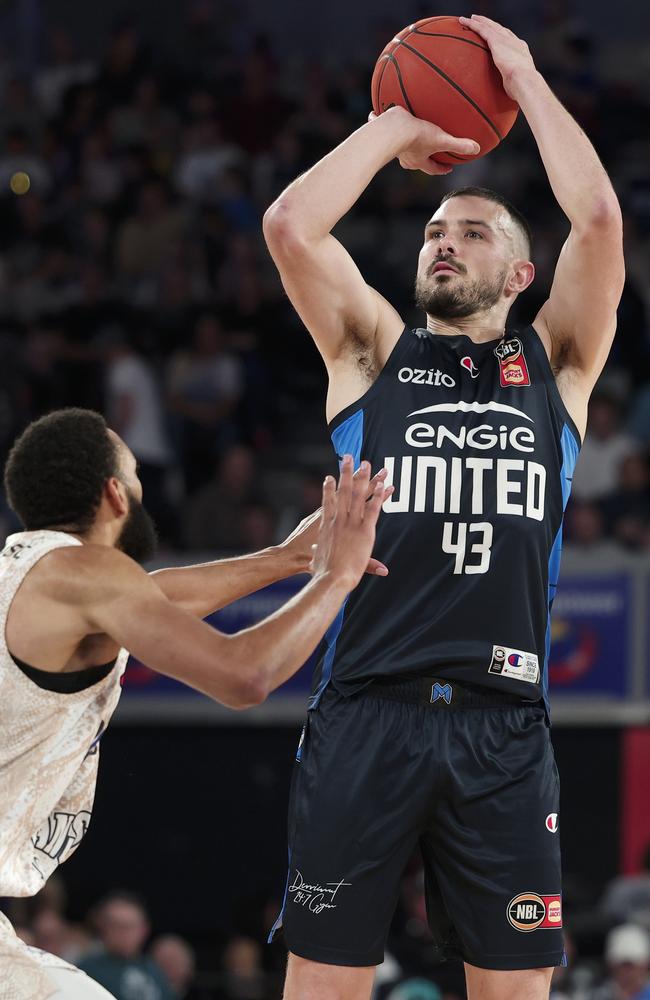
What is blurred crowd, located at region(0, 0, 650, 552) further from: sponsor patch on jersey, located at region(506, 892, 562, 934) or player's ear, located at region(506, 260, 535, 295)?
sponsor patch on jersey, located at region(506, 892, 562, 934)

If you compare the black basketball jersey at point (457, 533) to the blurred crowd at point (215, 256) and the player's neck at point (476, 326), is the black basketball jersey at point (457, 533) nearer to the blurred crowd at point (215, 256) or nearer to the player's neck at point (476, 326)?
the player's neck at point (476, 326)

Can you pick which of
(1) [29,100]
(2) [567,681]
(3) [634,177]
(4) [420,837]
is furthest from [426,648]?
(1) [29,100]

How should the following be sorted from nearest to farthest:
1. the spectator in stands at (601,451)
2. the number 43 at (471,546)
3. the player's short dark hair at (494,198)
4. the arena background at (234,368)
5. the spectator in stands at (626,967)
A: the number 43 at (471,546)
the player's short dark hair at (494,198)
the spectator in stands at (626,967)
the arena background at (234,368)
the spectator in stands at (601,451)

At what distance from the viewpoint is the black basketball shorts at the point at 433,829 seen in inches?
176

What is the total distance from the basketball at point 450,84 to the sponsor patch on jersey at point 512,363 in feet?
1.95

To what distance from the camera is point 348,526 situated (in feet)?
13.2

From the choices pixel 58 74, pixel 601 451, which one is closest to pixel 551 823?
pixel 601 451

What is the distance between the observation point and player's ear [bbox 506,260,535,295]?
4918 millimetres

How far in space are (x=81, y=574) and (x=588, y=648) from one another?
798cm

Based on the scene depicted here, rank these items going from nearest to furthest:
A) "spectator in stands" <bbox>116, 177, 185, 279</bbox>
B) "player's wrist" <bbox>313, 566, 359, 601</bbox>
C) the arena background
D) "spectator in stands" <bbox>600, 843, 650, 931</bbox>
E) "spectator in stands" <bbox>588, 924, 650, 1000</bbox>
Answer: "player's wrist" <bbox>313, 566, 359, 601</bbox> → "spectator in stands" <bbox>588, 924, 650, 1000</bbox> → "spectator in stands" <bbox>600, 843, 650, 931</bbox> → the arena background → "spectator in stands" <bbox>116, 177, 185, 279</bbox>

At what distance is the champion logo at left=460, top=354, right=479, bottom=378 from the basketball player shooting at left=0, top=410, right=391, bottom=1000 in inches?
30.4

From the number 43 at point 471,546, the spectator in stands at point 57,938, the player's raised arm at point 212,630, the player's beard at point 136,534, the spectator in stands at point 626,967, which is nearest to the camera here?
the player's raised arm at point 212,630

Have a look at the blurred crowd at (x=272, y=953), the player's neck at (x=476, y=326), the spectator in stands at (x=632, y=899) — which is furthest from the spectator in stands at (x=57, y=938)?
the player's neck at (x=476, y=326)

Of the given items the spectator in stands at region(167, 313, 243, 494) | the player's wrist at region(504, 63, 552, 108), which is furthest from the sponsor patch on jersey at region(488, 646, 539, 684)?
the spectator in stands at region(167, 313, 243, 494)
